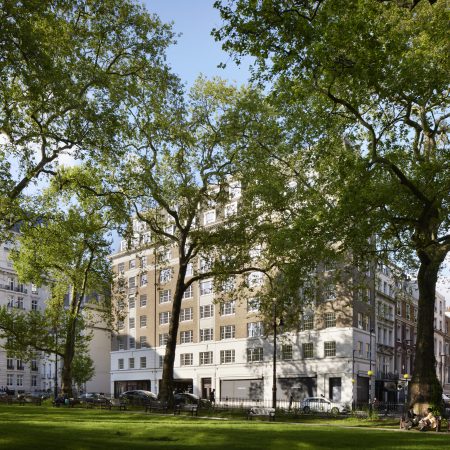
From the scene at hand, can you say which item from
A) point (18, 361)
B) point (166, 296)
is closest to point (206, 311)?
point (166, 296)

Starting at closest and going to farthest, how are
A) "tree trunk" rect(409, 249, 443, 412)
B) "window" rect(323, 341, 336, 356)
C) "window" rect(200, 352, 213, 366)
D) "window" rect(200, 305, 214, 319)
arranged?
"tree trunk" rect(409, 249, 443, 412) < "window" rect(323, 341, 336, 356) < "window" rect(200, 352, 213, 366) < "window" rect(200, 305, 214, 319)

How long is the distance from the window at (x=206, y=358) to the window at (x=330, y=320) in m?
17.9

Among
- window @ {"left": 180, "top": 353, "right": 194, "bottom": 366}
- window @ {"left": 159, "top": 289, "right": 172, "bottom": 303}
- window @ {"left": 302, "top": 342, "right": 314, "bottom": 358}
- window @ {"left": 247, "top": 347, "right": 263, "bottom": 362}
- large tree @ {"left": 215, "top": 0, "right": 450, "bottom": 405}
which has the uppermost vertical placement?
large tree @ {"left": 215, "top": 0, "right": 450, "bottom": 405}

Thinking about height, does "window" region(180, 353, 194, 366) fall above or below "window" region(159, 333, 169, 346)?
below

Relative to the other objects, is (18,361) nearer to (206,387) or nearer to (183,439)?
(206,387)

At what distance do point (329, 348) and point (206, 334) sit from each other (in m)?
19.1

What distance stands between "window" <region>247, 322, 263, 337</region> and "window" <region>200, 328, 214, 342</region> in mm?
6547

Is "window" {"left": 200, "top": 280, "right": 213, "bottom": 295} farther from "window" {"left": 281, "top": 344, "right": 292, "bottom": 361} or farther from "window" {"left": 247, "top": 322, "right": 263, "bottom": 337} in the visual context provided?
"window" {"left": 281, "top": 344, "right": 292, "bottom": 361}

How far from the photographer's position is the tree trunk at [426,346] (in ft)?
95.8

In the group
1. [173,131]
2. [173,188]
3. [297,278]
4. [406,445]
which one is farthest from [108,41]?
[406,445]

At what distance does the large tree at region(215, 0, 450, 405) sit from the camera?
18.9 meters

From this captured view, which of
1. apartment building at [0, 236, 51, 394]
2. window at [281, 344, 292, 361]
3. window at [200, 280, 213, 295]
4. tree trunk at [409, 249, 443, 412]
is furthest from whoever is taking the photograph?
apartment building at [0, 236, 51, 394]

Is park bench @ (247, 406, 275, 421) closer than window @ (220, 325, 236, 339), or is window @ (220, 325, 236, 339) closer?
park bench @ (247, 406, 275, 421)

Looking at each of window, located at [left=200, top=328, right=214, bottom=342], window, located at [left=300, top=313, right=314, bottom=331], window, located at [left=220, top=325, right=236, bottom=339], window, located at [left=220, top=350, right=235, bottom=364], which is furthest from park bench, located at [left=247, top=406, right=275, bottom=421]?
window, located at [left=200, top=328, right=214, bottom=342]
